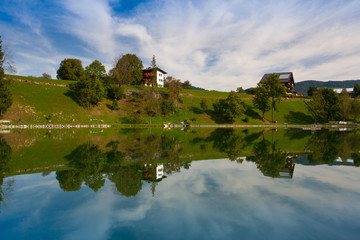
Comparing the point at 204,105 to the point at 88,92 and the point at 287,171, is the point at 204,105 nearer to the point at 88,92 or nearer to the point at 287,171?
the point at 88,92

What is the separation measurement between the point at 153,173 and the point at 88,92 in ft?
200

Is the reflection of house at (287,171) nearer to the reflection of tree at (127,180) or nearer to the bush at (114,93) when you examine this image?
the reflection of tree at (127,180)

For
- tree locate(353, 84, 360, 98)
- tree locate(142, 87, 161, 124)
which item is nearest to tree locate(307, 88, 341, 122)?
tree locate(142, 87, 161, 124)

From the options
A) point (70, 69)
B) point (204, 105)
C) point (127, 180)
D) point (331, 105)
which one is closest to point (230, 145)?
point (127, 180)

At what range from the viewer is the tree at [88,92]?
214ft

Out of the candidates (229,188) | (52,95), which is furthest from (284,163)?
(52,95)

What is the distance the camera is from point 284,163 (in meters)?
14.5

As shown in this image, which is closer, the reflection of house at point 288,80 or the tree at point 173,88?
the tree at point 173,88

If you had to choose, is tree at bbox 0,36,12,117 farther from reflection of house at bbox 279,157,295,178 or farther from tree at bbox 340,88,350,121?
tree at bbox 340,88,350,121

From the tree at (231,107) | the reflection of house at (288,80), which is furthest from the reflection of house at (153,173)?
the reflection of house at (288,80)

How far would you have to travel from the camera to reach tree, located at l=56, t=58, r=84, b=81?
314ft

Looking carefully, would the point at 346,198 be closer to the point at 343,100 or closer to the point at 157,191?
the point at 157,191

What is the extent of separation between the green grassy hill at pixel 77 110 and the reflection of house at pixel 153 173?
5210 centimetres

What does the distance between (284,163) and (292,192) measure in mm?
6178
